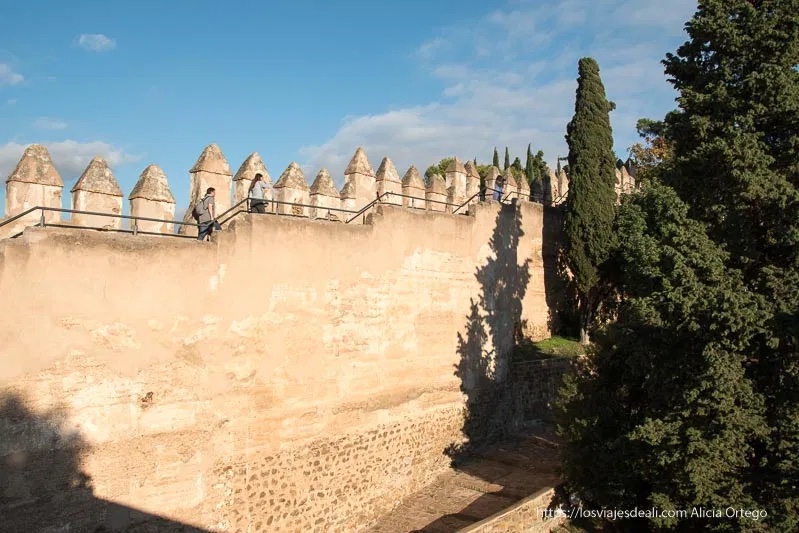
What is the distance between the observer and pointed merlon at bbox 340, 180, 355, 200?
1225 centimetres

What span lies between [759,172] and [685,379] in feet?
9.34

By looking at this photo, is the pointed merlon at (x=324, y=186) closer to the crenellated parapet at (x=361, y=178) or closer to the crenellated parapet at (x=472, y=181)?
the crenellated parapet at (x=361, y=178)

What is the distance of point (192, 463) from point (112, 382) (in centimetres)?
162

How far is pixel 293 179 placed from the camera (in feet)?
36.6

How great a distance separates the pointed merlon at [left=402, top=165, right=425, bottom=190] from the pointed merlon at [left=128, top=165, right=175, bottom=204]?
5.66 m

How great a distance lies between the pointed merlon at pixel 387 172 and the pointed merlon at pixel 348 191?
1002mm

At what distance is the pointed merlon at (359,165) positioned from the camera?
12586mm

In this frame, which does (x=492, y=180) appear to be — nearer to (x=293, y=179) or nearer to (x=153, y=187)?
(x=293, y=179)

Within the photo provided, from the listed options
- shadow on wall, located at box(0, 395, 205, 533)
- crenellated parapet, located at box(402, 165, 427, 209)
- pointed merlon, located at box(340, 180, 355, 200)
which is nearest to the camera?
shadow on wall, located at box(0, 395, 205, 533)

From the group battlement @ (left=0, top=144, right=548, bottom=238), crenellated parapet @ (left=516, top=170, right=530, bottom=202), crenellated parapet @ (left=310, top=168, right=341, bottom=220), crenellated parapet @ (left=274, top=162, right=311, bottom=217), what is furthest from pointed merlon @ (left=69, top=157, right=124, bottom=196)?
crenellated parapet @ (left=516, top=170, right=530, bottom=202)

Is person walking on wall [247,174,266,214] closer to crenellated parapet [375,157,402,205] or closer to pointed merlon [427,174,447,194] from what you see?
crenellated parapet [375,157,402,205]

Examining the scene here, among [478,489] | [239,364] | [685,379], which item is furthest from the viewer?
[478,489]

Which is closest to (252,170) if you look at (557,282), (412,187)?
(412,187)

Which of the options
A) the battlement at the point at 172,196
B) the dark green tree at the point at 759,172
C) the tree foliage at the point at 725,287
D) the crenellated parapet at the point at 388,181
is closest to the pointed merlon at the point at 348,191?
the battlement at the point at 172,196
